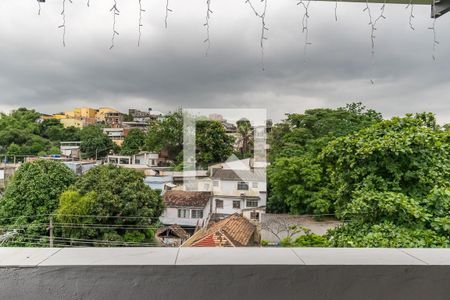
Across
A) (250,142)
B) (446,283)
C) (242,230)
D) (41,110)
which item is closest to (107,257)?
(446,283)

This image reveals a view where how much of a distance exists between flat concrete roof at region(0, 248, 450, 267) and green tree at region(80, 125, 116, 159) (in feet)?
7.51

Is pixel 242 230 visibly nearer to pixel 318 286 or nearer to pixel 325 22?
pixel 325 22

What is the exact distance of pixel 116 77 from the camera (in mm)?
2328

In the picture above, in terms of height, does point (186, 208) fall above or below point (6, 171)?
below

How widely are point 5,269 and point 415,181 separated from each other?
104 inches

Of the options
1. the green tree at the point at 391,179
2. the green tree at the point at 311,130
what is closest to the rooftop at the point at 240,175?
the green tree at the point at 311,130

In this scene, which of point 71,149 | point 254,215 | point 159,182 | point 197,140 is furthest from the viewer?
point 254,215

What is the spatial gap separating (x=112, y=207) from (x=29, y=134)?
108 inches

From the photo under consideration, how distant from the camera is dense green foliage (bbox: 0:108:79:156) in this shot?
2.56 meters

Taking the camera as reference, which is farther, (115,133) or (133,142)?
(133,142)

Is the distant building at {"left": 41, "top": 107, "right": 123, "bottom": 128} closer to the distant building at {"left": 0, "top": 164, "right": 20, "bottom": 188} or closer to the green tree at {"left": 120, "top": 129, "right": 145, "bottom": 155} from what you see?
the green tree at {"left": 120, "top": 129, "right": 145, "bottom": 155}

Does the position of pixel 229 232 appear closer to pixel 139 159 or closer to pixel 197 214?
pixel 197 214

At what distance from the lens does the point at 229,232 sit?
4.27m

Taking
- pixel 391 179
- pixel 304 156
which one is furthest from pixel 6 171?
pixel 304 156
